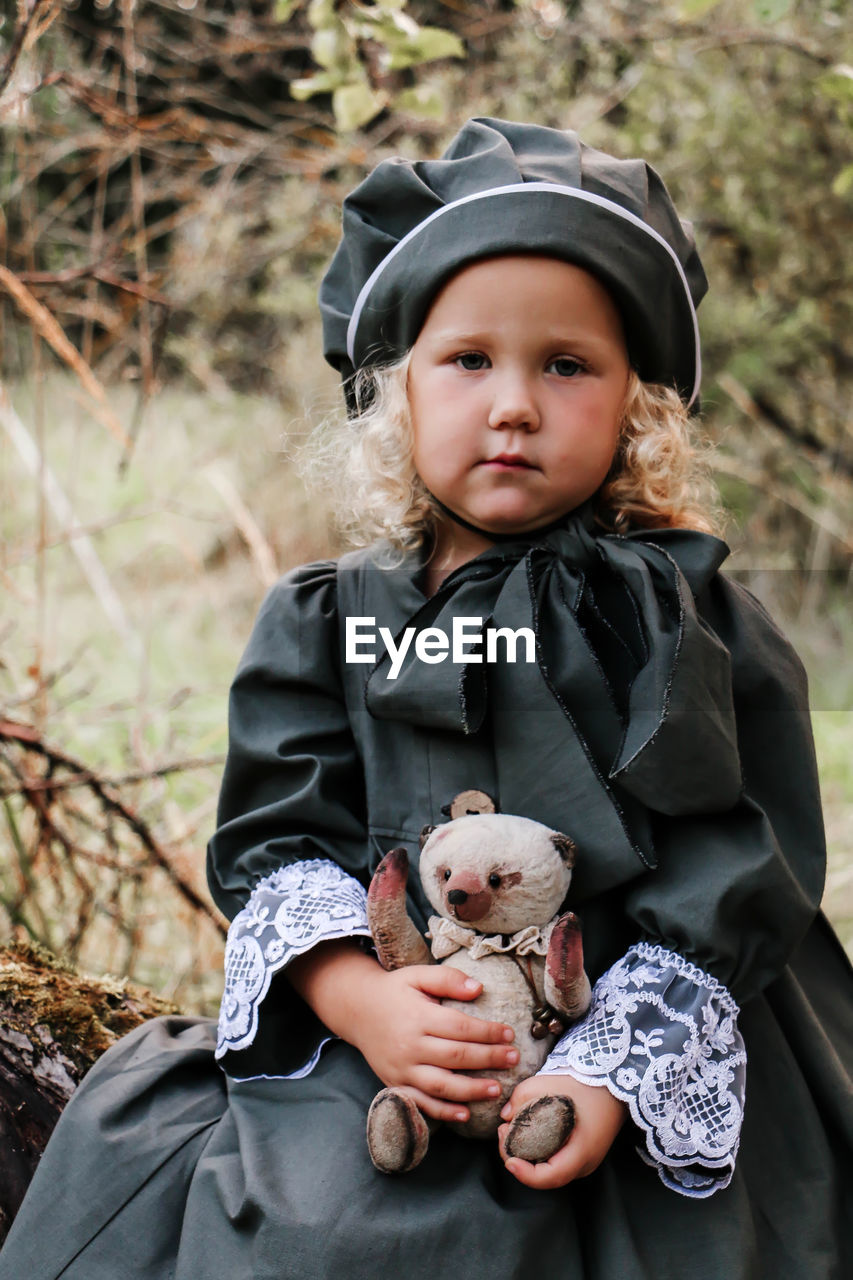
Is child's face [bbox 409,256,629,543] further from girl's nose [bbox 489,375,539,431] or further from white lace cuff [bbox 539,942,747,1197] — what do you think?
white lace cuff [bbox 539,942,747,1197]

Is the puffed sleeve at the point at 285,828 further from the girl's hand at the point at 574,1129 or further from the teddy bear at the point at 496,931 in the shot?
the girl's hand at the point at 574,1129

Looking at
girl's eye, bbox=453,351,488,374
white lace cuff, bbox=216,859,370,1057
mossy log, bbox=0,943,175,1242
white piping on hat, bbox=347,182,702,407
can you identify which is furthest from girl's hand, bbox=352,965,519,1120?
white piping on hat, bbox=347,182,702,407

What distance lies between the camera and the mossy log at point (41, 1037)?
1.39 metres

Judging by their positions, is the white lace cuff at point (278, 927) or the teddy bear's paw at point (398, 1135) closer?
the teddy bear's paw at point (398, 1135)

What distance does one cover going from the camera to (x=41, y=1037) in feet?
4.90

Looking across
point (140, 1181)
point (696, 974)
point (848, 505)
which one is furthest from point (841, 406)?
point (140, 1181)

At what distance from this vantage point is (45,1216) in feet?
4.01

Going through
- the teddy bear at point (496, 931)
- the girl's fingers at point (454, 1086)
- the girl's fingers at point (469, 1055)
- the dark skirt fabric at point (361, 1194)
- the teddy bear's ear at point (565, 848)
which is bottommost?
the dark skirt fabric at point (361, 1194)

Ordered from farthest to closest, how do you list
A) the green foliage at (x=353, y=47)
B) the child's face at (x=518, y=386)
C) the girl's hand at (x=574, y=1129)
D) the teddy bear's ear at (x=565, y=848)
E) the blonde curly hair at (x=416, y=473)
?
1. the green foliage at (x=353, y=47)
2. the blonde curly hair at (x=416, y=473)
3. the child's face at (x=518, y=386)
4. the teddy bear's ear at (x=565, y=848)
5. the girl's hand at (x=574, y=1129)

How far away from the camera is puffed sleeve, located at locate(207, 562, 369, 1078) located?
4.39ft

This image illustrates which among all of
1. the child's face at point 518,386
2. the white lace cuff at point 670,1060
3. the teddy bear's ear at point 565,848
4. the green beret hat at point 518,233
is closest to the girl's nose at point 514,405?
the child's face at point 518,386

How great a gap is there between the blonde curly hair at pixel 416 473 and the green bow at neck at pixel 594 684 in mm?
128

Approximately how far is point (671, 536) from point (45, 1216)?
1064mm

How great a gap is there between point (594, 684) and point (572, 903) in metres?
0.26
